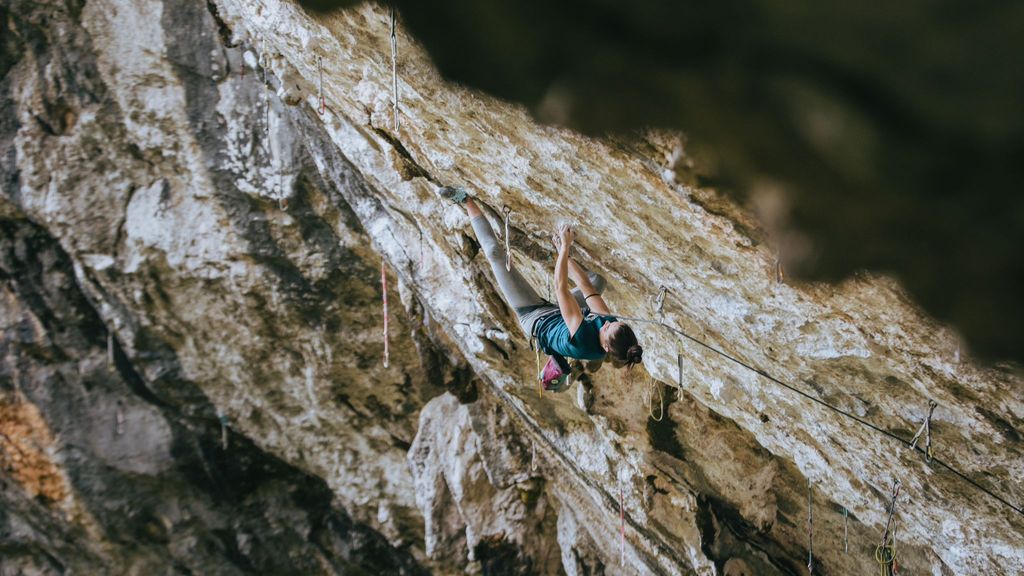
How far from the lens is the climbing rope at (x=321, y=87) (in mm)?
4524

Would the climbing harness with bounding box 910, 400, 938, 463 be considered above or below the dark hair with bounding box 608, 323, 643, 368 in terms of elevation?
above

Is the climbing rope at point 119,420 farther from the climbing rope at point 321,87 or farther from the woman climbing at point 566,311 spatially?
the woman climbing at point 566,311

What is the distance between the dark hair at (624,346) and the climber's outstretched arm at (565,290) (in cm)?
26

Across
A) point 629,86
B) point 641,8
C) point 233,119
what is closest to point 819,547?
point 629,86

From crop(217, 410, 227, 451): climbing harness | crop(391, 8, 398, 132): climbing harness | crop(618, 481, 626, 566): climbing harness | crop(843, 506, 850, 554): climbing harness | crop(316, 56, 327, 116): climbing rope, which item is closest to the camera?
crop(391, 8, 398, 132): climbing harness

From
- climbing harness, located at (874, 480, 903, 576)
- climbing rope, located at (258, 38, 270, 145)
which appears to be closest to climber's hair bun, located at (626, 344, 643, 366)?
climbing harness, located at (874, 480, 903, 576)

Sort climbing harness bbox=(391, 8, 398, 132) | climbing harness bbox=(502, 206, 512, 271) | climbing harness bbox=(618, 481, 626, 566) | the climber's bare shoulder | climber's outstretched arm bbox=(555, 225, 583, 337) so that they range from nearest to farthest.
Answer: climbing harness bbox=(391, 8, 398, 132) < climber's outstretched arm bbox=(555, 225, 583, 337) < the climber's bare shoulder < climbing harness bbox=(502, 206, 512, 271) < climbing harness bbox=(618, 481, 626, 566)

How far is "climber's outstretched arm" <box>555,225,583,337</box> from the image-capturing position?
3551mm

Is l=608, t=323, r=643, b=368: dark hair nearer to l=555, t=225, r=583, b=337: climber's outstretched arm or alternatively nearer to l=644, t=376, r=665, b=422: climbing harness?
l=555, t=225, r=583, b=337: climber's outstretched arm

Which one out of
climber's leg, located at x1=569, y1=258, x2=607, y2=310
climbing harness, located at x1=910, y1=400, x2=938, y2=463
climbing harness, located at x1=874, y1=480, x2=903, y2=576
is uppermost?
climbing harness, located at x1=910, y1=400, x2=938, y2=463

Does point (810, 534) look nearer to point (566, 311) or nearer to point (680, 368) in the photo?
point (680, 368)

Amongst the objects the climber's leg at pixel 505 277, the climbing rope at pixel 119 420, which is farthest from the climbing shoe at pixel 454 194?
the climbing rope at pixel 119 420

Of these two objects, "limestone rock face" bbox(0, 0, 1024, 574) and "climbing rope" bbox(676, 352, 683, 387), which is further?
"climbing rope" bbox(676, 352, 683, 387)

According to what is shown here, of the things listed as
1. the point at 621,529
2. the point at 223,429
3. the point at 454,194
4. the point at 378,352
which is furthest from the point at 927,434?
the point at 223,429
